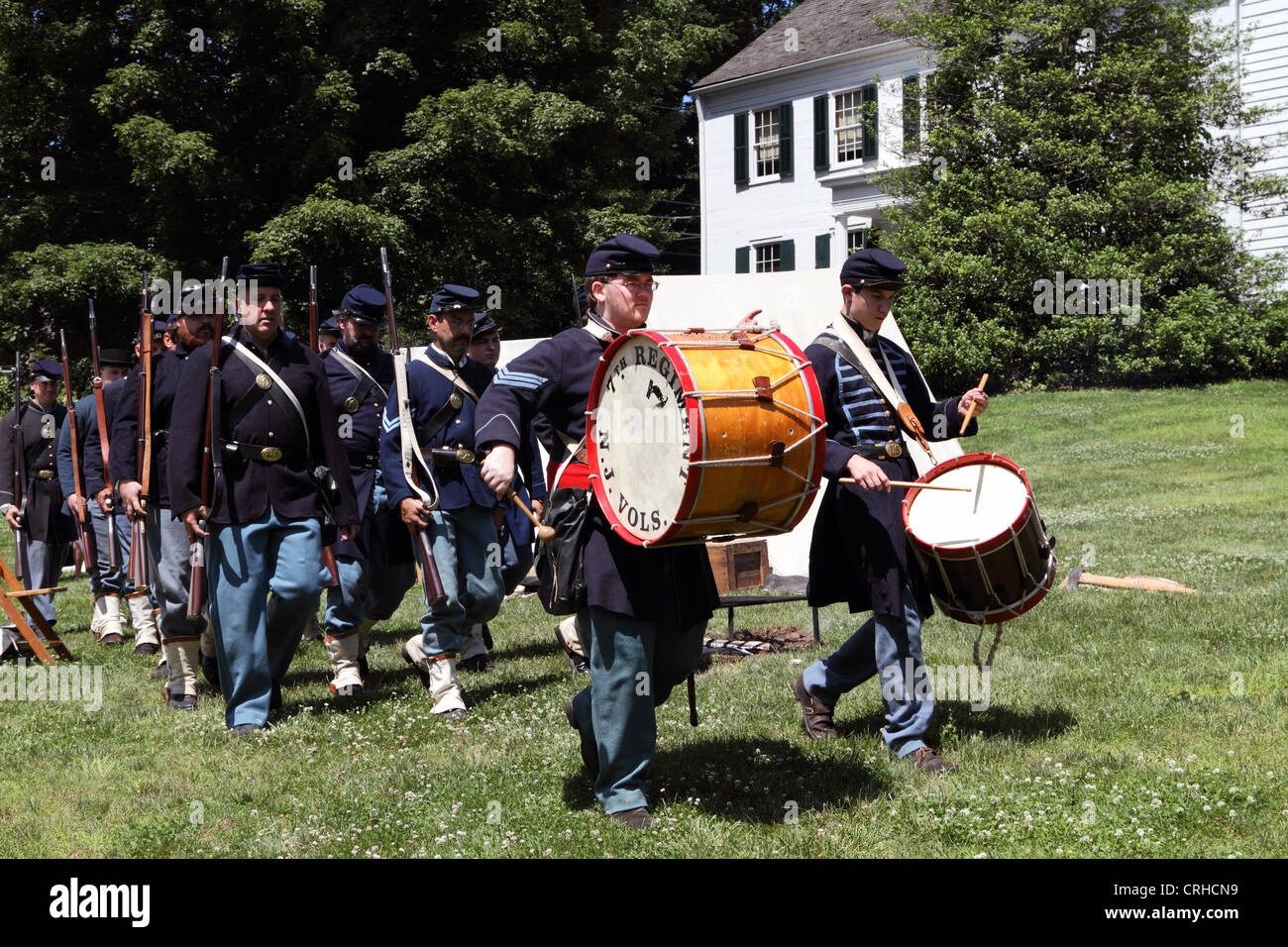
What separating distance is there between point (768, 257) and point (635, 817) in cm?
3115

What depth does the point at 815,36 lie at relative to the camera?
114 ft

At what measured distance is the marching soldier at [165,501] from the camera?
26.7 ft

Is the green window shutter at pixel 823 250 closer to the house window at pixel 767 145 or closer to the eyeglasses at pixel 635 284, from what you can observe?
the house window at pixel 767 145

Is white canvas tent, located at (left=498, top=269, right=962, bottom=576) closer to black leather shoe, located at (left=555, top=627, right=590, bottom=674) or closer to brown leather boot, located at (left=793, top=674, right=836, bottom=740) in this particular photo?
black leather shoe, located at (left=555, top=627, right=590, bottom=674)

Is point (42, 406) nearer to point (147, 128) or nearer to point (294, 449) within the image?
point (294, 449)

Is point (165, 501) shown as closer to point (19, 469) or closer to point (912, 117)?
point (19, 469)

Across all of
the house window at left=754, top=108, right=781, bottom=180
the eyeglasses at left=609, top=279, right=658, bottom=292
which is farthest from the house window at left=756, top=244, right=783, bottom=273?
the eyeglasses at left=609, top=279, right=658, bottom=292

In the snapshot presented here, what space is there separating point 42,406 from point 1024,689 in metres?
8.61

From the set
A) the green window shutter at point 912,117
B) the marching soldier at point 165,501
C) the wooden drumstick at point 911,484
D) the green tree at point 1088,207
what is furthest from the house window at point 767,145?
the wooden drumstick at point 911,484

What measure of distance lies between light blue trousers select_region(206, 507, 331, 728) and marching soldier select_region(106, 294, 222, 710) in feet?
3.47

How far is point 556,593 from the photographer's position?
205 inches

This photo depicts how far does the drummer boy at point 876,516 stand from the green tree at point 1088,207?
62.5 feet

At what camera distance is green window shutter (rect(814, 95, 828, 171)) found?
33469 mm

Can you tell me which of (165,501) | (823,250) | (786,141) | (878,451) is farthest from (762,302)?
(786,141)
